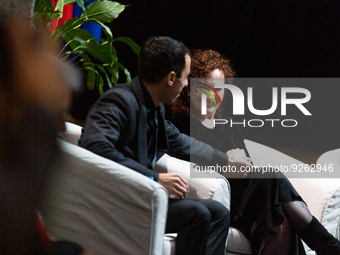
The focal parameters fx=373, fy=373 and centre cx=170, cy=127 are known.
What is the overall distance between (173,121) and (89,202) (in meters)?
0.64

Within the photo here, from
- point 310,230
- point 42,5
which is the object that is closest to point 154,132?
point 310,230

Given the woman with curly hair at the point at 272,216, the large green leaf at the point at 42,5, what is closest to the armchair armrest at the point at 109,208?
the woman with curly hair at the point at 272,216

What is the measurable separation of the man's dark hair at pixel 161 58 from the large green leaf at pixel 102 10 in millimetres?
1158

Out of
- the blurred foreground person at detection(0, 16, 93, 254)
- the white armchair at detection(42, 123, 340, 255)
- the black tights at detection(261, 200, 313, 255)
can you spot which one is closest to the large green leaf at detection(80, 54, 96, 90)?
the white armchair at detection(42, 123, 340, 255)

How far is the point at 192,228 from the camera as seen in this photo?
3.83 feet

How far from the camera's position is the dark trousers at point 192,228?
1.16 meters

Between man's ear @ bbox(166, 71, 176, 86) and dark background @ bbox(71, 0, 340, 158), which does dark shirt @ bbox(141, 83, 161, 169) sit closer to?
man's ear @ bbox(166, 71, 176, 86)

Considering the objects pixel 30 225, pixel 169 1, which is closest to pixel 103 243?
pixel 30 225

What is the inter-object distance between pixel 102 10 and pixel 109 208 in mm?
1525

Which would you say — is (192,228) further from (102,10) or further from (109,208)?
(102,10)

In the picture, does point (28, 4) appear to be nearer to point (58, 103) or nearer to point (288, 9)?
point (58, 103)

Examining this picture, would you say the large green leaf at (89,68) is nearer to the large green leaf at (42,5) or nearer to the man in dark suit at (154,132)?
the large green leaf at (42,5)

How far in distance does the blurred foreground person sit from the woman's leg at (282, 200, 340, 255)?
3.87 feet

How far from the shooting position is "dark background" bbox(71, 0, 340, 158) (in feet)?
13.7
